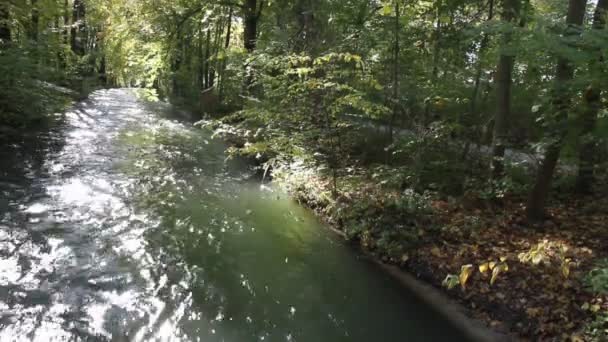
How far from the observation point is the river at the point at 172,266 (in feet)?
16.2

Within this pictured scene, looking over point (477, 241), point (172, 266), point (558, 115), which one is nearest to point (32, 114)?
point (172, 266)

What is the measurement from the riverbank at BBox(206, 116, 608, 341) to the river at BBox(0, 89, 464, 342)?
0.50 metres

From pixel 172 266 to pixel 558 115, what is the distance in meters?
5.53

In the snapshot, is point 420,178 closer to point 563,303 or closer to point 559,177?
point 559,177

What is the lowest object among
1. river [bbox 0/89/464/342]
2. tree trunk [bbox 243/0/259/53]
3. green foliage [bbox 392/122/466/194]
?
river [bbox 0/89/464/342]

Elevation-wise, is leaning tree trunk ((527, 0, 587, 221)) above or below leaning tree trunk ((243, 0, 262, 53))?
below

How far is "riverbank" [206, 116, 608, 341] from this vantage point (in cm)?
508

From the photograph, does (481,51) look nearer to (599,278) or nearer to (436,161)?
(436,161)

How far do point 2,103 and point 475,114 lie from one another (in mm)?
12063

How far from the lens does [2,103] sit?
12062mm

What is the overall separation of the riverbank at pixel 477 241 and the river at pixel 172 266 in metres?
0.50

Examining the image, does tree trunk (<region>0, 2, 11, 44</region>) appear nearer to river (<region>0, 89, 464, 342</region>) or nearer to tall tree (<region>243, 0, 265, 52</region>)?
river (<region>0, 89, 464, 342</region>)

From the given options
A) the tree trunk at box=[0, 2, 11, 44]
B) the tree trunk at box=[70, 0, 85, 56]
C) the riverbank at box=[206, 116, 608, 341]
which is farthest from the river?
the tree trunk at box=[70, 0, 85, 56]

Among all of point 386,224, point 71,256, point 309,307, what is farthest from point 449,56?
point 71,256
